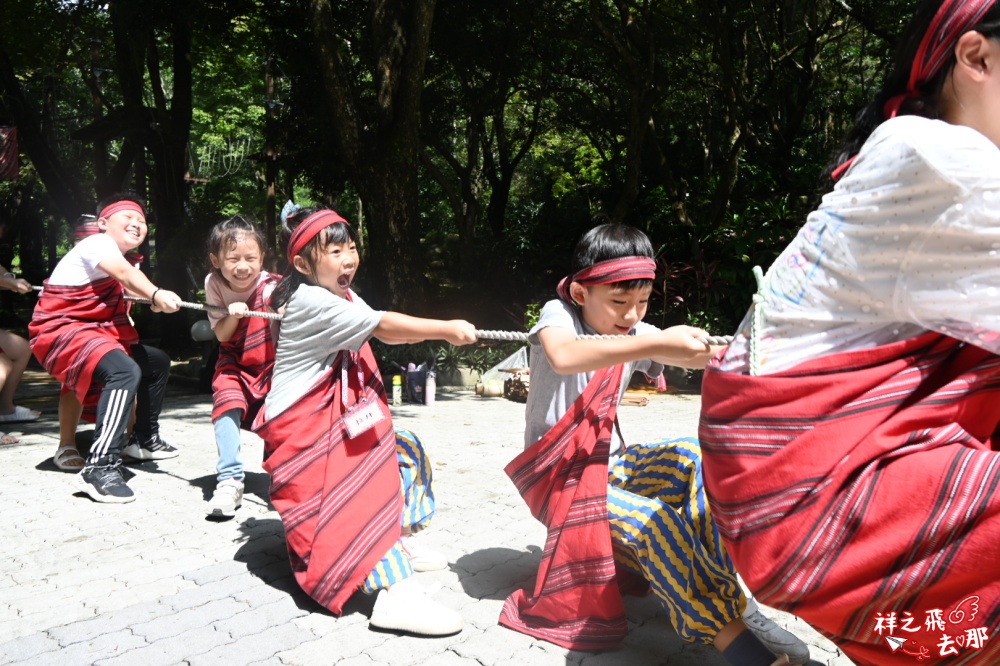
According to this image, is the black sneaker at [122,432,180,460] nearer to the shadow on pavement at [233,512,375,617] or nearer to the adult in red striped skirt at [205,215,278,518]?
the adult in red striped skirt at [205,215,278,518]

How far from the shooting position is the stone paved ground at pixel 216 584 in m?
2.85

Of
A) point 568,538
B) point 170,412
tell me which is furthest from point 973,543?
Result: point 170,412

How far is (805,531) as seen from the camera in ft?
4.84

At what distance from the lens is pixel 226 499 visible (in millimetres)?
4395

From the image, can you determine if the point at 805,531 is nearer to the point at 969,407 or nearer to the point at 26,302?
the point at 969,407

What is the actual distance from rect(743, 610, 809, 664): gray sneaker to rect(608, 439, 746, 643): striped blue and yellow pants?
0.13m

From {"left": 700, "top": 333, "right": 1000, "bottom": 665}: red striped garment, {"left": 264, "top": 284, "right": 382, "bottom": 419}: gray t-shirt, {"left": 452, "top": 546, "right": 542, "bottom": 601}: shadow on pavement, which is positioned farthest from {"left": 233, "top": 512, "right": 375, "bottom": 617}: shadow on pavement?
{"left": 700, "top": 333, "right": 1000, "bottom": 665}: red striped garment

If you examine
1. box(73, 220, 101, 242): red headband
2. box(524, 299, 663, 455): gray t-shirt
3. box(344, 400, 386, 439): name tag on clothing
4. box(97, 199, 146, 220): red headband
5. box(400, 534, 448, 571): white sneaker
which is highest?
box(97, 199, 146, 220): red headband

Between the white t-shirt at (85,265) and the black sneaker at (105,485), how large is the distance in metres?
1.05

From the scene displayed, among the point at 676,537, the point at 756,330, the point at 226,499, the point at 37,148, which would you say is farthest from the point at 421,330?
the point at 37,148

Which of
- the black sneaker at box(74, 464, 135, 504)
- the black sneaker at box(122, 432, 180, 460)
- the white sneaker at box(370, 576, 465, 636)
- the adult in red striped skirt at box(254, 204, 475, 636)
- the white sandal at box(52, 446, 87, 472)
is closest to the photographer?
the white sneaker at box(370, 576, 465, 636)

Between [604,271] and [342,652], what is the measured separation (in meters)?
1.48

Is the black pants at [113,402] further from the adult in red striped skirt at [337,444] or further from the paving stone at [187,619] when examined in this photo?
the paving stone at [187,619]

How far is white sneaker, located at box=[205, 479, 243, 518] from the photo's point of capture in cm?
436
